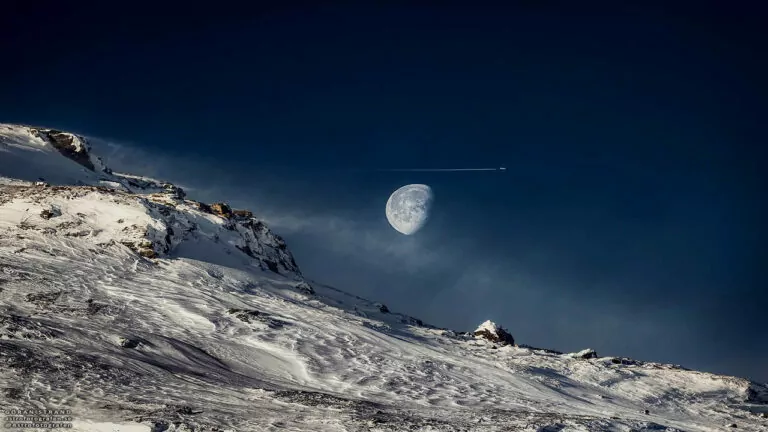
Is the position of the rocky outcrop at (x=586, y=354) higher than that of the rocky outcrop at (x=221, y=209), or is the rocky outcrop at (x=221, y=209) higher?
the rocky outcrop at (x=221, y=209)

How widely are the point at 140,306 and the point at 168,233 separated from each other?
20.8 m

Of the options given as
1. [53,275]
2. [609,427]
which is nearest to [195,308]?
[53,275]

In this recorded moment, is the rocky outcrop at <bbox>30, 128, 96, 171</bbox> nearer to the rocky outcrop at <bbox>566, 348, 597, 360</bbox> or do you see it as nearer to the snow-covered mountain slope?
the snow-covered mountain slope

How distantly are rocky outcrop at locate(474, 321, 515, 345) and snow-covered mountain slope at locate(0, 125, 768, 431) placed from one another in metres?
0.26

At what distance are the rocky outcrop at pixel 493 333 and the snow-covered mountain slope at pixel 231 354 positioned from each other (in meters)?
0.26

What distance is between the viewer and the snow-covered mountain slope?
20.3 m

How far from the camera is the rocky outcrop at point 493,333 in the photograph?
6738 cm

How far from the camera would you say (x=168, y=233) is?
58.4 metres

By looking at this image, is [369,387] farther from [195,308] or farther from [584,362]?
Result: [584,362]

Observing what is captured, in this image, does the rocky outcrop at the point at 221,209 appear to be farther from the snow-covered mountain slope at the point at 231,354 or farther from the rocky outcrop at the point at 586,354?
the rocky outcrop at the point at 586,354

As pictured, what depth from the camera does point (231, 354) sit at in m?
33.6

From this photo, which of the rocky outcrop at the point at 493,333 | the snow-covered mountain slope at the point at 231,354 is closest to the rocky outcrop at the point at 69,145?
the snow-covered mountain slope at the point at 231,354

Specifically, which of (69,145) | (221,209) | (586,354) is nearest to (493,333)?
(586,354)

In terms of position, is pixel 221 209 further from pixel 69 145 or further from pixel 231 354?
pixel 231 354
